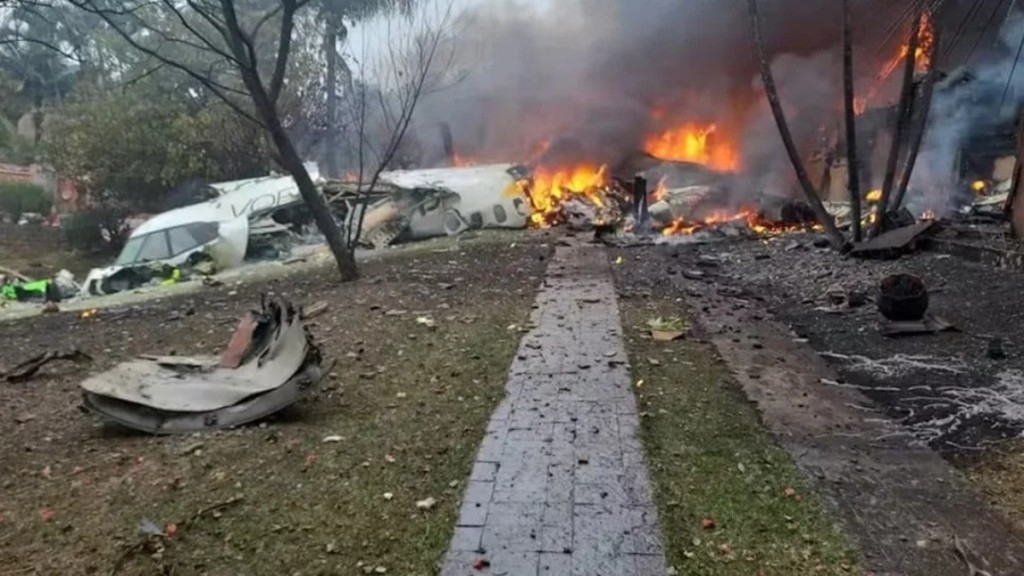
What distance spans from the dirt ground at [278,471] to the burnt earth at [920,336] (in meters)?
2.70

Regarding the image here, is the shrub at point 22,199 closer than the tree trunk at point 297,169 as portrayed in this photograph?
No

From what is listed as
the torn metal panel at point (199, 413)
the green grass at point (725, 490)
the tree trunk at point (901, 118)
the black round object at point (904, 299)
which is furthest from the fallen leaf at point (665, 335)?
the tree trunk at point (901, 118)

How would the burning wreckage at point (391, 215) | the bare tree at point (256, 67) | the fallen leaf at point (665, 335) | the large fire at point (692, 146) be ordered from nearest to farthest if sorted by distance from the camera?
the fallen leaf at point (665, 335) < the bare tree at point (256, 67) < the burning wreckage at point (391, 215) < the large fire at point (692, 146)

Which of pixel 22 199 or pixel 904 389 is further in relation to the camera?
pixel 22 199

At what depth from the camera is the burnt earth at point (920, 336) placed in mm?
4465

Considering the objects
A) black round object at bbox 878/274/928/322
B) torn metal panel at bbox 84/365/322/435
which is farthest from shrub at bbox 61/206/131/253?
black round object at bbox 878/274/928/322

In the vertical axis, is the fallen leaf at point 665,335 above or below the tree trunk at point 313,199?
below

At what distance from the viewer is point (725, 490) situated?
3289mm

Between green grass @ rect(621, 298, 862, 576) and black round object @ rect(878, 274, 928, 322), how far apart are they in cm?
265

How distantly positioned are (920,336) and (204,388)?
5.81 meters

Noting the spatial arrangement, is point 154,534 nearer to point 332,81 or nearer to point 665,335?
point 665,335

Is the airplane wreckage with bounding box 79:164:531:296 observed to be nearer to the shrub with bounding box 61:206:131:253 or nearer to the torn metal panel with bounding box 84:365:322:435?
the shrub with bounding box 61:206:131:253

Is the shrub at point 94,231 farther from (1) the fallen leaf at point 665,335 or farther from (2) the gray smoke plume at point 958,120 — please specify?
(2) the gray smoke plume at point 958,120

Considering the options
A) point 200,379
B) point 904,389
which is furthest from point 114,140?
point 904,389
